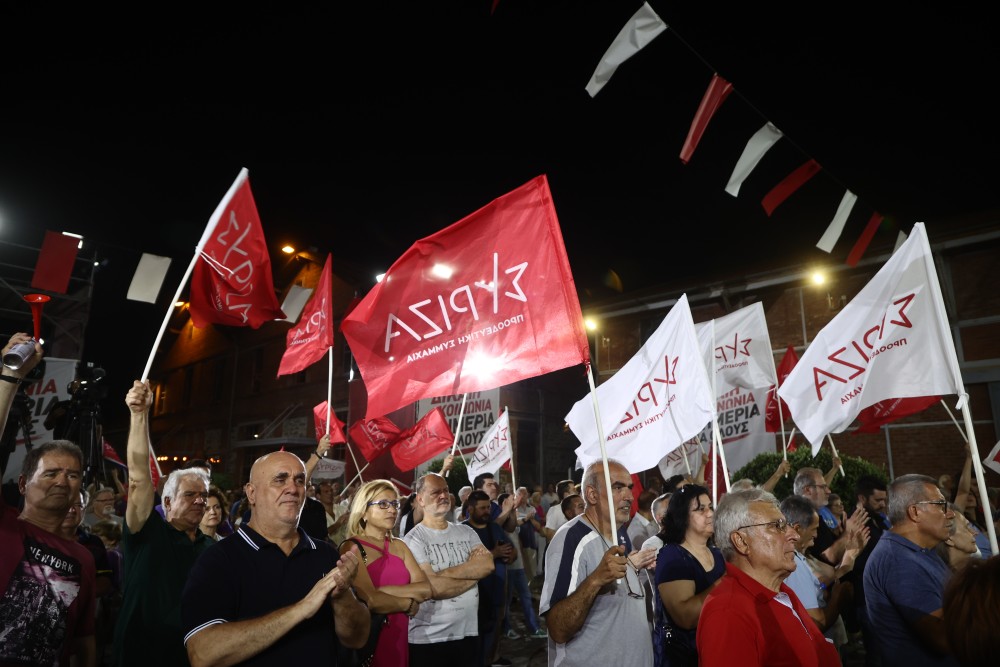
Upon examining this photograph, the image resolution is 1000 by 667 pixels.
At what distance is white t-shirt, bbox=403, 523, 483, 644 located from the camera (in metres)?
4.86

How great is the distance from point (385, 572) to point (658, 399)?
3389mm

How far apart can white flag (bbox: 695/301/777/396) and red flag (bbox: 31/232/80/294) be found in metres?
→ 11.1

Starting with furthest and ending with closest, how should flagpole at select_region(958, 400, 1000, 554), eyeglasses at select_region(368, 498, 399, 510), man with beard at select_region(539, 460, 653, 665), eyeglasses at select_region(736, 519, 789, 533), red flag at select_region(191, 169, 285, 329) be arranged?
red flag at select_region(191, 169, 285, 329)
eyeglasses at select_region(368, 498, 399, 510)
flagpole at select_region(958, 400, 1000, 554)
man with beard at select_region(539, 460, 653, 665)
eyeglasses at select_region(736, 519, 789, 533)

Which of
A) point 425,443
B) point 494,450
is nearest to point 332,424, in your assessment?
point 425,443

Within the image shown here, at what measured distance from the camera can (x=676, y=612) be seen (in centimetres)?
363

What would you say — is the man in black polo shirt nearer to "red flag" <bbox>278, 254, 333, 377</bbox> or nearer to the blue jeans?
"red flag" <bbox>278, 254, 333, 377</bbox>

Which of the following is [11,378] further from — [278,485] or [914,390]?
[914,390]

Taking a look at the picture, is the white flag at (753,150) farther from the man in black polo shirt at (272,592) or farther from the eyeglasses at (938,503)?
the man in black polo shirt at (272,592)

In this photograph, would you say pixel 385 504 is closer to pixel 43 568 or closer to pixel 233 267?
pixel 43 568

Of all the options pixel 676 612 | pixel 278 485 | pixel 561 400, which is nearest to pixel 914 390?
pixel 676 612

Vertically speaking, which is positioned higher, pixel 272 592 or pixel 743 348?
pixel 743 348

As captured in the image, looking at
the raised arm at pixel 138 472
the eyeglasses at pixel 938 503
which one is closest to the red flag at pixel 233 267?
the raised arm at pixel 138 472

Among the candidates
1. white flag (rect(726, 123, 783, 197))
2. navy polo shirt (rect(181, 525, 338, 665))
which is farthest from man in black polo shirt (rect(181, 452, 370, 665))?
white flag (rect(726, 123, 783, 197))

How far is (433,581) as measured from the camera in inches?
163
